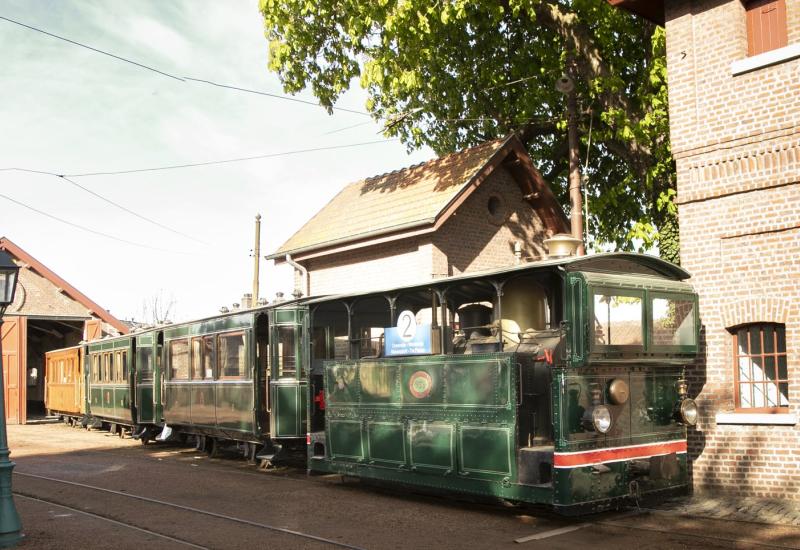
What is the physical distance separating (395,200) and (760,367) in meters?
10.2

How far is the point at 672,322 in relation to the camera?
9.72 meters

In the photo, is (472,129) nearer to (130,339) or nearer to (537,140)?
(537,140)

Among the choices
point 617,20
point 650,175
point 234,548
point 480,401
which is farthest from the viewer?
point 617,20

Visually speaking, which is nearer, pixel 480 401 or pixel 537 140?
pixel 480 401

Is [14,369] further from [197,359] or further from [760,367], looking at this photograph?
[760,367]

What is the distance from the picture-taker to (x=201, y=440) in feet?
56.9

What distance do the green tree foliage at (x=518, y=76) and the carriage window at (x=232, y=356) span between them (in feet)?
18.5

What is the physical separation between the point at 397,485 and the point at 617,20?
9.79 m

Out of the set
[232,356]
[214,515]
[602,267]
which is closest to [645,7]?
[602,267]

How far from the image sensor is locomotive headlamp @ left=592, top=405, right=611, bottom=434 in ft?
28.3

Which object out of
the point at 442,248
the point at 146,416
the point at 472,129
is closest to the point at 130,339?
the point at 146,416

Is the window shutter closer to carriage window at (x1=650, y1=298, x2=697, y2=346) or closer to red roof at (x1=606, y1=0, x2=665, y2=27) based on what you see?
red roof at (x1=606, y1=0, x2=665, y2=27)

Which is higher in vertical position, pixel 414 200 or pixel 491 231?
pixel 414 200

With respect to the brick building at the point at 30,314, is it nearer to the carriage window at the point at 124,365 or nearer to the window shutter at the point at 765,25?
the carriage window at the point at 124,365
